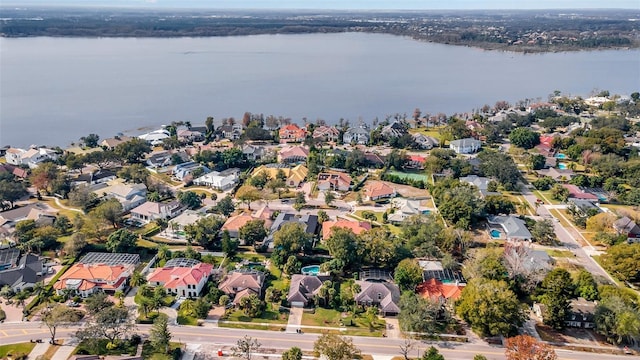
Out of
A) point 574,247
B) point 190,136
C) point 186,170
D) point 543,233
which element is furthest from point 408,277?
point 190,136

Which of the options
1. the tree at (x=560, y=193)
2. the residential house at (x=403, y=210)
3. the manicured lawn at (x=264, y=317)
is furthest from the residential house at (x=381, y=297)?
the tree at (x=560, y=193)

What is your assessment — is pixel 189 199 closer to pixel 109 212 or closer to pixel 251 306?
pixel 109 212

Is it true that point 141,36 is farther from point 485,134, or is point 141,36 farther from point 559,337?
point 559,337

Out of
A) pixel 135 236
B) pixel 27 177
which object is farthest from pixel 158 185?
pixel 27 177

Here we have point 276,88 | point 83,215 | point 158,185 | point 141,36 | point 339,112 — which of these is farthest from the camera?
point 141,36

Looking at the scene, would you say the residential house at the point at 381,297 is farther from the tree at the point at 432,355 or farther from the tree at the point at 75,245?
the tree at the point at 75,245

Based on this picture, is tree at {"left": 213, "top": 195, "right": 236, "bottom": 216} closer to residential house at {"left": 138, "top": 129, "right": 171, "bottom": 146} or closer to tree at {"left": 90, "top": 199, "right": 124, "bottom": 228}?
tree at {"left": 90, "top": 199, "right": 124, "bottom": 228}

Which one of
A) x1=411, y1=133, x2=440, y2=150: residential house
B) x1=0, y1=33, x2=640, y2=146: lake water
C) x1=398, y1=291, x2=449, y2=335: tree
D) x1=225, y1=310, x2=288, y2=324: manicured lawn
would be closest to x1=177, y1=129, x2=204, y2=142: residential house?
x1=0, y1=33, x2=640, y2=146: lake water
